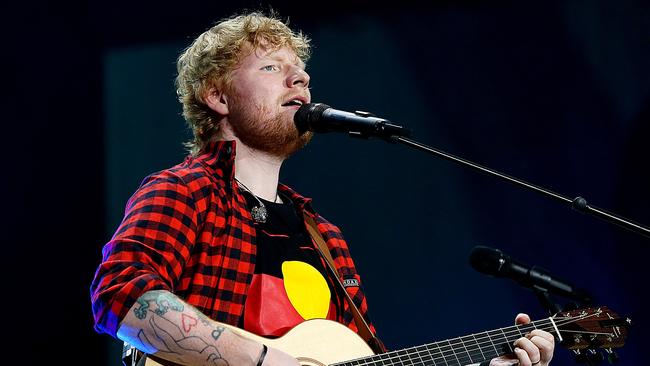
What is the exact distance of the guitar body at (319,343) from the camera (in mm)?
2177

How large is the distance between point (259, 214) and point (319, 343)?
0.55m

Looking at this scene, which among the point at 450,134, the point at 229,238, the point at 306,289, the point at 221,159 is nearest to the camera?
the point at 229,238

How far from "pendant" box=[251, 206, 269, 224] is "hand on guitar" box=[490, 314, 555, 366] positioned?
0.90 m

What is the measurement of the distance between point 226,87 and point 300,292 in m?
0.86

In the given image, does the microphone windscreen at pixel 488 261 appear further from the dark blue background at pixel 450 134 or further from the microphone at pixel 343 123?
the dark blue background at pixel 450 134

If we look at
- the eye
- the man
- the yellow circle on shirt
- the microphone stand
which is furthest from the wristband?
the eye

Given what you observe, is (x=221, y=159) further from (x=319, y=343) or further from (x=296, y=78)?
(x=319, y=343)

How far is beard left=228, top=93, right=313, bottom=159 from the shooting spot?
8.91ft

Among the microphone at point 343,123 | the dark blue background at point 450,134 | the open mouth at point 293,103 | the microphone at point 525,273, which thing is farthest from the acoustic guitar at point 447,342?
the dark blue background at point 450,134

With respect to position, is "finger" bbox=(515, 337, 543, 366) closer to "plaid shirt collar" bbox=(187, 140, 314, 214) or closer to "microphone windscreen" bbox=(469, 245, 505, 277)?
"microphone windscreen" bbox=(469, 245, 505, 277)

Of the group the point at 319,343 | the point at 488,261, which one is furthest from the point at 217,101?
the point at 488,261

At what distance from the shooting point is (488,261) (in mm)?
2965

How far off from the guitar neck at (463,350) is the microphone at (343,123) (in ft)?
2.27

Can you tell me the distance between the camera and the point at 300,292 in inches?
98.0
